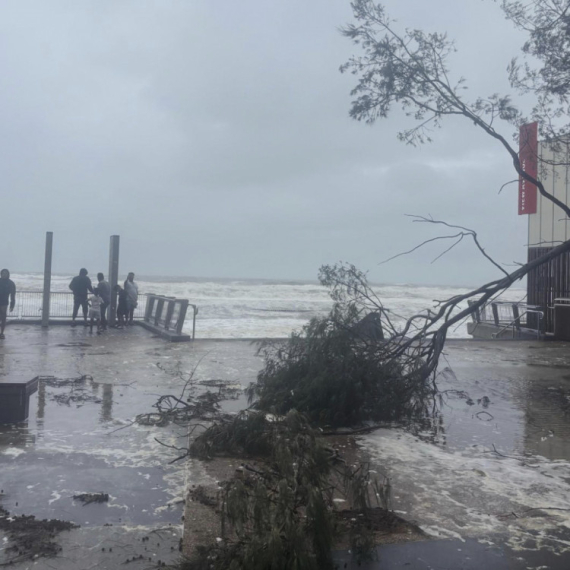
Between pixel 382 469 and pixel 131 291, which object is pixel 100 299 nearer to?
pixel 131 291

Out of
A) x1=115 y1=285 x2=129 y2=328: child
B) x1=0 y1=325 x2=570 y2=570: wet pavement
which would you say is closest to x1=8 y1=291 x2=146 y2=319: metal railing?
x1=115 y1=285 x2=129 y2=328: child

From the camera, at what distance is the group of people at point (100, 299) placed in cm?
1748

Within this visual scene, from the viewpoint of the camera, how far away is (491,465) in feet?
19.9

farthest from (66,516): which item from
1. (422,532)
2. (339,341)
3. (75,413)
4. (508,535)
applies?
(339,341)

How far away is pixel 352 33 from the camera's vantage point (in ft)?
32.0

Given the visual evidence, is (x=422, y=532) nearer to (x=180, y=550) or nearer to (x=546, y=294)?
(x=180, y=550)

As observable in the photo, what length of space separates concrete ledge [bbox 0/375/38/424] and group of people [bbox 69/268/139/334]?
33.2 feet

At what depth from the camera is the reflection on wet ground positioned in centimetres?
450

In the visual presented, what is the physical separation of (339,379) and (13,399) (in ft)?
12.0

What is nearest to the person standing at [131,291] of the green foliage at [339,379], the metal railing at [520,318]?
the metal railing at [520,318]

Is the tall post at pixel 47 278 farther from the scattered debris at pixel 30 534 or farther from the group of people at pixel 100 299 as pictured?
the scattered debris at pixel 30 534

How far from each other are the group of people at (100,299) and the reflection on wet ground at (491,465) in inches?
392

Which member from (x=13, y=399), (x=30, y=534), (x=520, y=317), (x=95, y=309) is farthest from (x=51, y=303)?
(x=30, y=534)

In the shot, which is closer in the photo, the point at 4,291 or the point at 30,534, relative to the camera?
the point at 30,534
